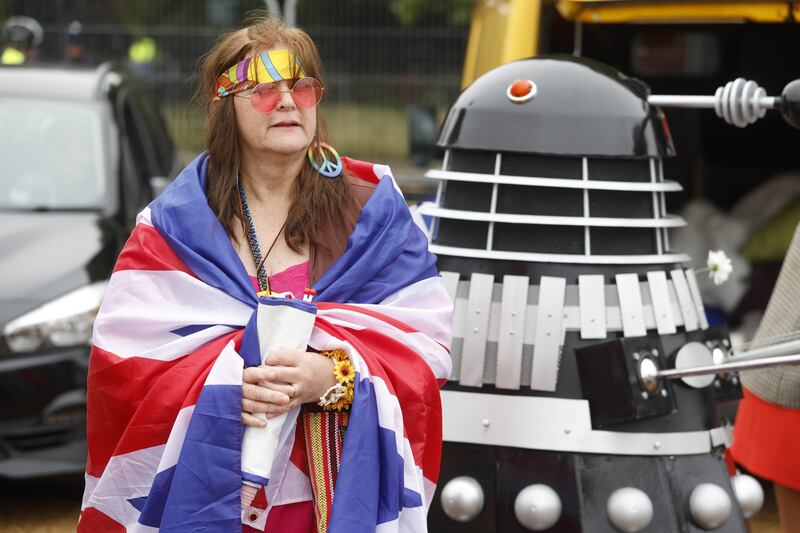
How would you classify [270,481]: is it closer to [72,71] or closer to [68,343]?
[68,343]

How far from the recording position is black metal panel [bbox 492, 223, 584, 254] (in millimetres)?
3471

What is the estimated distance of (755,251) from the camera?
21.8 feet

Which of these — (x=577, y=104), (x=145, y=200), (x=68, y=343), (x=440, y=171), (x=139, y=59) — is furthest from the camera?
(x=139, y=59)

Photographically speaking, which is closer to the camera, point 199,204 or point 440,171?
point 199,204

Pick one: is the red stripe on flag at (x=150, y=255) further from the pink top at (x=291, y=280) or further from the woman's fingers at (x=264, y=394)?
the woman's fingers at (x=264, y=394)

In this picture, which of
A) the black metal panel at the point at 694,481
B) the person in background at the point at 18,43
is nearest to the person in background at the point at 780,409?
the black metal panel at the point at 694,481

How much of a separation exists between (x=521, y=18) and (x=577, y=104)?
7.06ft

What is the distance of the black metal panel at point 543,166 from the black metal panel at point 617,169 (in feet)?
0.13

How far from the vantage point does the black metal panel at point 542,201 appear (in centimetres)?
347

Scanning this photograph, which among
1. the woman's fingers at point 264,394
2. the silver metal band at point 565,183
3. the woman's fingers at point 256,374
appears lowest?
the woman's fingers at point 264,394

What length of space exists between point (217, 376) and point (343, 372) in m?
0.27

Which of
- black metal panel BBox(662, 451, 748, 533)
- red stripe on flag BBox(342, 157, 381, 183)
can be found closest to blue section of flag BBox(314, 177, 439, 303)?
red stripe on flag BBox(342, 157, 381, 183)

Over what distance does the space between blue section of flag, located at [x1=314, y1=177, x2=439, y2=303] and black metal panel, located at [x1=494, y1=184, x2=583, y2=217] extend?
0.45 metres

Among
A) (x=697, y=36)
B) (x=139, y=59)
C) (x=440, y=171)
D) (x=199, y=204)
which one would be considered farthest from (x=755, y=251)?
(x=139, y=59)
